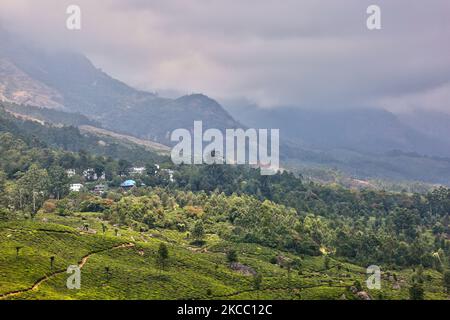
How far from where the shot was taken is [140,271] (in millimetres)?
100625

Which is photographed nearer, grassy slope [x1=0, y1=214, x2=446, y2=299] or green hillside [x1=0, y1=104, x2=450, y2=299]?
grassy slope [x1=0, y1=214, x2=446, y2=299]

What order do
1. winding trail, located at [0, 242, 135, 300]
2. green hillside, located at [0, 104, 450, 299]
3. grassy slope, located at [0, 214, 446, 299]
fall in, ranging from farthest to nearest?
1. green hillside, located at [0, 104, 450, 299]
2. grassy slope, located at [0, 214, 446, 299]
3. winding trail, located at [0, 242, 135, 300]

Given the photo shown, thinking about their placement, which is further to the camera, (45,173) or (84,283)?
(45,173)

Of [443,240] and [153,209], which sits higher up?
[153,209]

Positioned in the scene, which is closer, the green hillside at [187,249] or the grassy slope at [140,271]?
the grassy slope at [140,271]

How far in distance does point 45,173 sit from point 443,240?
136192 mm

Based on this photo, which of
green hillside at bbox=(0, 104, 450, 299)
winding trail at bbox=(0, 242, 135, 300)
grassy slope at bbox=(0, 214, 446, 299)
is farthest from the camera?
green hillside at bbox=(0, 104, 450, 299)

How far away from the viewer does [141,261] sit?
108000 millimetres

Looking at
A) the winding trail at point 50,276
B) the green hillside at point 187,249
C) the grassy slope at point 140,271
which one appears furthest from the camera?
the green hillside at point 187,249

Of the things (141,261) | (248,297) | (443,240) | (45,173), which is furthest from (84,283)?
(443,240)

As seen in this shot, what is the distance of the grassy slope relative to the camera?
8600 cm

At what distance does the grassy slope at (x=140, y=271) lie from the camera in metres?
86.0

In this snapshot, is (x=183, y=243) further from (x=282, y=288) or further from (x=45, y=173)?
(x=45, y=173)

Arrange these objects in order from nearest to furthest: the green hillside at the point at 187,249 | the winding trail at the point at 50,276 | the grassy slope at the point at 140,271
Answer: the winding trail at the point at 50,276 < the grassy slope at the point at 140,271 < the green hillside at the point at 187,249
